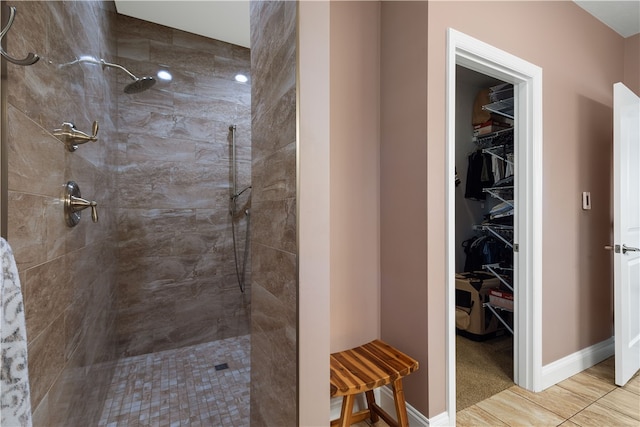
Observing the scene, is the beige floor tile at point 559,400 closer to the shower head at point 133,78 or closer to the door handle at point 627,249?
the door handle at point 627,249

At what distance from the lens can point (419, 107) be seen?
1534mm

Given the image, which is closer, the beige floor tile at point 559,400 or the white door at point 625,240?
the beige floor tile at point 559,400

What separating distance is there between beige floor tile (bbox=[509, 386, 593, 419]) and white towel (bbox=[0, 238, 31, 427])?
2383mm

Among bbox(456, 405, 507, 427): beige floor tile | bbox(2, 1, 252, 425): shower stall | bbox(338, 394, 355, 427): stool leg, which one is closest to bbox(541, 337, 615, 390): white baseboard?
bbox(456, 405, 507, 427): beige floor tile

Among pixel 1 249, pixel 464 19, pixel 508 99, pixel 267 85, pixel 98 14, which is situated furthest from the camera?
pixel 508 99

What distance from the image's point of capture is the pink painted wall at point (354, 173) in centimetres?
166

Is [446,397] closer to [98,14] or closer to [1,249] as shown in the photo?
[1,249]

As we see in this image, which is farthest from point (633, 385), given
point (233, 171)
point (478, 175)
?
point (233, 171)

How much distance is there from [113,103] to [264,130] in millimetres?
1524

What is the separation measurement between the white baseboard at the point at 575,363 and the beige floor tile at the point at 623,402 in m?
0.22

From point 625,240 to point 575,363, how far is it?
0.93 metres

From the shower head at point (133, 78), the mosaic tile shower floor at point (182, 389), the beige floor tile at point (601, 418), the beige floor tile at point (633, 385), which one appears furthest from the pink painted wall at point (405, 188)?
the beige floor tile at point (633, 385)

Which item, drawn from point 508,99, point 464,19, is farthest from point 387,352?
point 508,99

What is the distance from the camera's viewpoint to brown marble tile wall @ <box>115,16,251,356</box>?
2.38 metres
